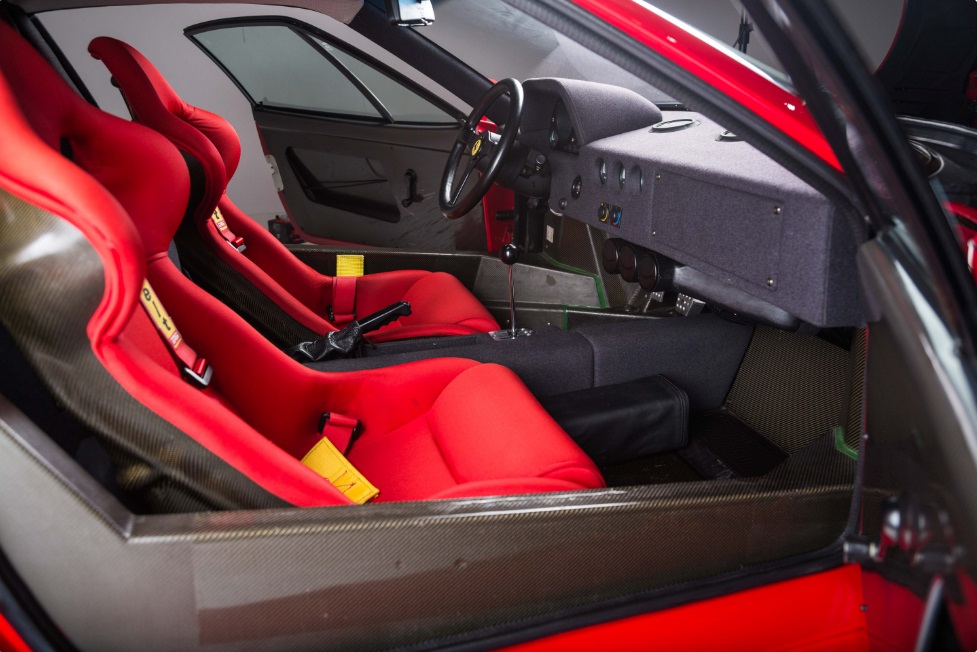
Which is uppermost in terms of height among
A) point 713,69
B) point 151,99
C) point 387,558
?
point 713,69

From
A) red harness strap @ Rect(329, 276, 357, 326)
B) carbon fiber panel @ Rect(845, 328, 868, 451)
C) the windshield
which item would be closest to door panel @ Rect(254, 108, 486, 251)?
the windshield

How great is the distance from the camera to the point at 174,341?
3.33ft

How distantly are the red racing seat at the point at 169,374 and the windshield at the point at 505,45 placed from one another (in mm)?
1112

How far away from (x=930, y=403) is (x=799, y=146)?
30 centimetres

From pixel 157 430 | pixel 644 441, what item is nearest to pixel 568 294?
pixel 644 441

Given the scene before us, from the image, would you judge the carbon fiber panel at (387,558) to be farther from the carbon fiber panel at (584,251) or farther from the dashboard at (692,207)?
the carbon fiber panel at (584,251)

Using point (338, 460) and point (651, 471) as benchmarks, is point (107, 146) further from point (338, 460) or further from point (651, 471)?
point (651, 471)

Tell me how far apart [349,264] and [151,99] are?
1.07 metres

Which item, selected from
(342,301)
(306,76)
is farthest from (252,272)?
(306,76)

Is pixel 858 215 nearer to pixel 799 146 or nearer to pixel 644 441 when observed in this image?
pixel 799 146

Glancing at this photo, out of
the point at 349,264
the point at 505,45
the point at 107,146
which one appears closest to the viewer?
the point at 107,146

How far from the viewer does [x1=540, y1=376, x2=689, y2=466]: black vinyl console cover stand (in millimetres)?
1407

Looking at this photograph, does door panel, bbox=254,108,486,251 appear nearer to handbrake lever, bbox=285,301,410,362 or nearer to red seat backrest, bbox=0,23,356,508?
handbrake lever, bbox=285,301,410,362

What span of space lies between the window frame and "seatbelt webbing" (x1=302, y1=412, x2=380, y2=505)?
138 centimetres
